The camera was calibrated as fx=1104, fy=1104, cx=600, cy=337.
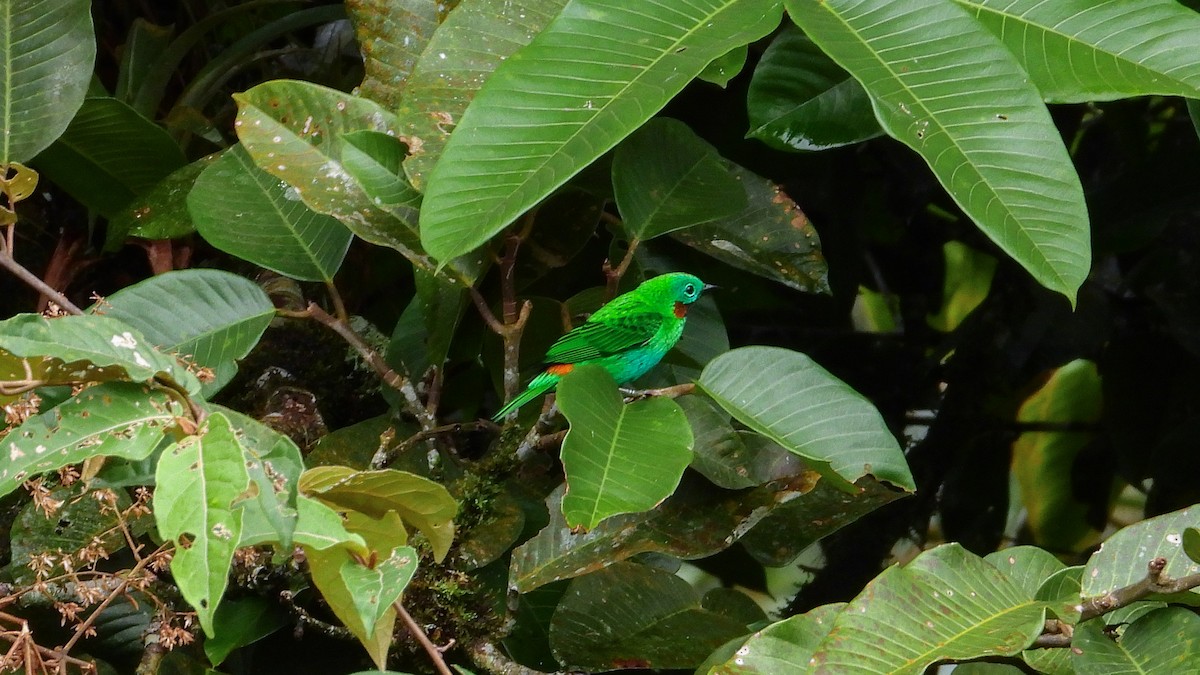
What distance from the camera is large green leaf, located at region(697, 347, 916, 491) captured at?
3.74ft

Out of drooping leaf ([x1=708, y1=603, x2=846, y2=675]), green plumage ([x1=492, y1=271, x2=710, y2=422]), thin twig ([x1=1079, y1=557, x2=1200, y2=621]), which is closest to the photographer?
thin twig ([x1=1079, y1=557, x2=1200, y2=621])

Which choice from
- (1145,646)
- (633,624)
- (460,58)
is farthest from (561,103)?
(1145,646)

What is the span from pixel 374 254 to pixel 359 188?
24.5 inches

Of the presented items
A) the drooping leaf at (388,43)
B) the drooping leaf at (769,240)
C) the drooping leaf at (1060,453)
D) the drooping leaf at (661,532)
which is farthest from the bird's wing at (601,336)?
the drooping leaf at (1060,453)

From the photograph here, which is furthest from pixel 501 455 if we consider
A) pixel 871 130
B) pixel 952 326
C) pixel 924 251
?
pixel 952 326

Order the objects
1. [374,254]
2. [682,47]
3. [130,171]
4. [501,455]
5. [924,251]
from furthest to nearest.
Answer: [924,251] → [374,254] → [130,171] → [501,455] → [682,47]

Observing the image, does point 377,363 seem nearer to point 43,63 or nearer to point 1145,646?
point 43,63

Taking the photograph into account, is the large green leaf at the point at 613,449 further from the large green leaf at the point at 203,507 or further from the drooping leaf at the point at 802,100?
the drooping leaf at the point at 802,100

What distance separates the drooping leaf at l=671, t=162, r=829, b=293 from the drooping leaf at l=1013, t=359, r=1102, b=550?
1.59m

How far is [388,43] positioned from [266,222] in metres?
0.28

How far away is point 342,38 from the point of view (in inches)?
79.7

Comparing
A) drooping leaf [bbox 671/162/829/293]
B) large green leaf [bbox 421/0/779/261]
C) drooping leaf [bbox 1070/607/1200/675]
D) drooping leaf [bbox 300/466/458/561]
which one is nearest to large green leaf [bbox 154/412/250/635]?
drooping leaf [bbox 300/466/458/561]

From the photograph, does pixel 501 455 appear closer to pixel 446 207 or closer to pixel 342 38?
pixel 446 207

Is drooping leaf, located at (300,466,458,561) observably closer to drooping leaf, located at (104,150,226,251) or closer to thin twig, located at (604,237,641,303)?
thin twig, located at (604,237,641,303)
